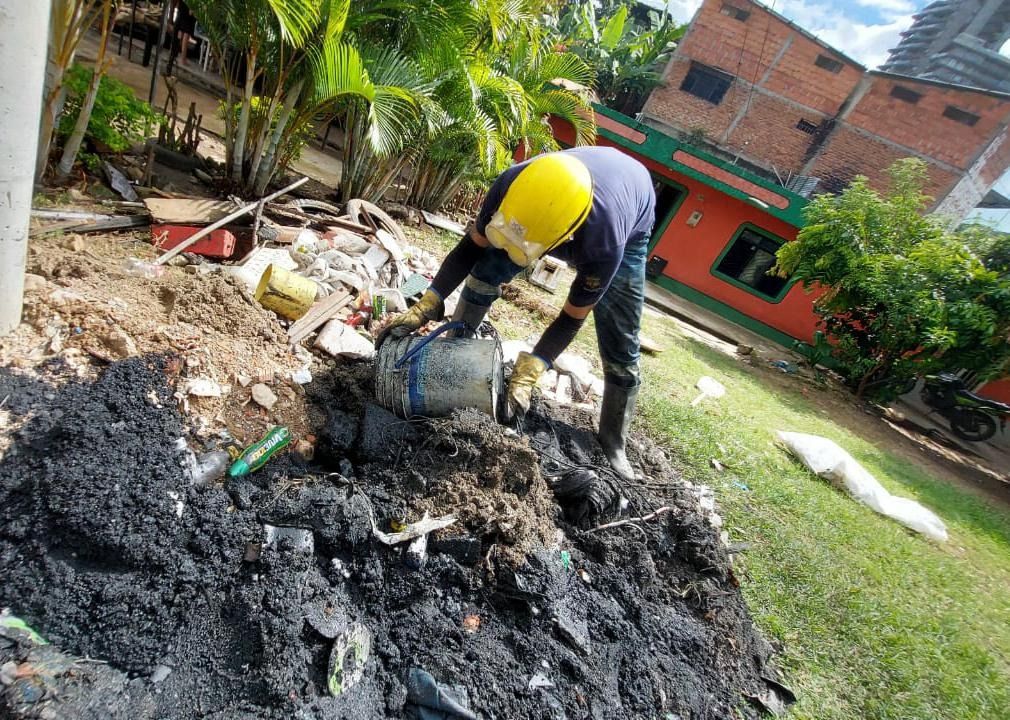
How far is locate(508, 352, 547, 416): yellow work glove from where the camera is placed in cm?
251

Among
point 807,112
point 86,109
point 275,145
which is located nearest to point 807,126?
point 807,112

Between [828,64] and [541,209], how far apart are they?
63.8ft

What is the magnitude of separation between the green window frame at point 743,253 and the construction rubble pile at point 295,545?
31.1 feet

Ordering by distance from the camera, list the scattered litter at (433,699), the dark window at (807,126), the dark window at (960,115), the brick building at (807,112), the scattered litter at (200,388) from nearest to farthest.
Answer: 1. the scattered litter at (433,699)
2. the scattered litter at (200,388)
3. the dark window at (960,115)
4. the brick building at (807,112)
5. the dark window at (807,126)

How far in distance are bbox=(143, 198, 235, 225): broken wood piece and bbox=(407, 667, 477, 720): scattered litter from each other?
3.80m

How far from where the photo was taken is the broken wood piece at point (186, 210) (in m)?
3.72

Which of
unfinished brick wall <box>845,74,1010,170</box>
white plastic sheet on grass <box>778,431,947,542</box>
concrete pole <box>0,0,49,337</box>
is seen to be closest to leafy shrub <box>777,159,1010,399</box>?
white plastic sheet on grass <box>778,431,947,542</box>

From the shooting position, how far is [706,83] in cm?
1600

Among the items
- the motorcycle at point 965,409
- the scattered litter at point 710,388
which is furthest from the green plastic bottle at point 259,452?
the motorcycle at point 965,409

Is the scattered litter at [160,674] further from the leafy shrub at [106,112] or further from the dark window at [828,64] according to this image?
the dark window at [828,64]

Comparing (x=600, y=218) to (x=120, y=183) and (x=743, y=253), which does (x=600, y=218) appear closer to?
(x=120, y=183)

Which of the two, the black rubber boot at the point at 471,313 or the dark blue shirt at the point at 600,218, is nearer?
the dark blue shirt at the point at 600,218

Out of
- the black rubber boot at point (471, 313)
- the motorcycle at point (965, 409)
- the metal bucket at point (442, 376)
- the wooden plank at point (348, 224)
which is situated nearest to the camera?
the metal bucket at point (442, 376)

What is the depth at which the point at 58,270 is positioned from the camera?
260 cm
